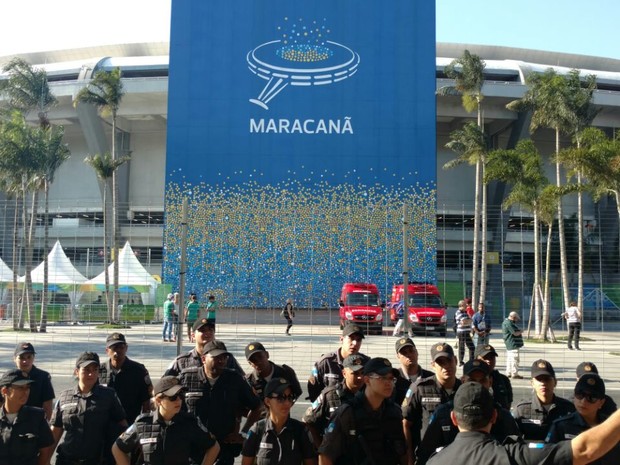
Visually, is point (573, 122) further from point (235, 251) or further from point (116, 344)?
point (116, 344)

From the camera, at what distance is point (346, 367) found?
5.07 metres

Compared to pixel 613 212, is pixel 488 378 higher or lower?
lower

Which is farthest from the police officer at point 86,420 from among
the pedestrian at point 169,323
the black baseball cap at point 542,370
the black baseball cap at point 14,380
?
the pedestrian at point 169,323

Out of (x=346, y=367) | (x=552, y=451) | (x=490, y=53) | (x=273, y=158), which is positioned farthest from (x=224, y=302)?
(x=490, y=53)

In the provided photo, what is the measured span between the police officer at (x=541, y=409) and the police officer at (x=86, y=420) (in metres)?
3.18

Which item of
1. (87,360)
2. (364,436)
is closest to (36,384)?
(87,360)

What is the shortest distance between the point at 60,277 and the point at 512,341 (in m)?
10.3

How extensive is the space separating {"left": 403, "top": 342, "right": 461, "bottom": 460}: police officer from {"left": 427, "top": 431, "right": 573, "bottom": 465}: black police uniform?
2.11 m

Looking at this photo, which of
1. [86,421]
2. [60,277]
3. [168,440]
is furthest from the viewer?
[60,277]

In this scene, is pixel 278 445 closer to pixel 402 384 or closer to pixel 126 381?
pixel 402 384

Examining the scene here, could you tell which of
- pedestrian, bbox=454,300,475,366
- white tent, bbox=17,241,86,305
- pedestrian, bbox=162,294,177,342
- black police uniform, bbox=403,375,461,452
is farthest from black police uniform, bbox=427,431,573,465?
pedestrian, bbox=162,294,177,342

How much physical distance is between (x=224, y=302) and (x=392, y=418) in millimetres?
7597

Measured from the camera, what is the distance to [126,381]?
5.74m

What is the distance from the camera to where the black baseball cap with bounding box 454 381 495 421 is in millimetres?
2873
